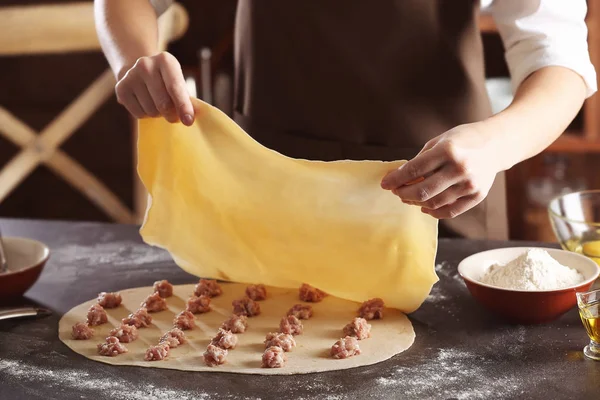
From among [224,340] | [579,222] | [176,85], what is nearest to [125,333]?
[224,340]

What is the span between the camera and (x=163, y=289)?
1354 millimetres

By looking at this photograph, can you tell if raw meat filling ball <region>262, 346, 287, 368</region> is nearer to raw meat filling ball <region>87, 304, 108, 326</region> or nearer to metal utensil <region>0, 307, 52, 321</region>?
raw meat filling ball <region>87, 304, 108, 326</region>

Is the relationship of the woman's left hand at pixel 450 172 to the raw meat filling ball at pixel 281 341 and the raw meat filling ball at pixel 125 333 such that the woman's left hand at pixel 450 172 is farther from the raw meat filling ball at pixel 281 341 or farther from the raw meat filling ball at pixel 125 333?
the raw meat filling ball at pixel 125 333

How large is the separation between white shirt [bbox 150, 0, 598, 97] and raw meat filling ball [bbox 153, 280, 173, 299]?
0.69 meters

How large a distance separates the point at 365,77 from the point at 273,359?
0.66 metres

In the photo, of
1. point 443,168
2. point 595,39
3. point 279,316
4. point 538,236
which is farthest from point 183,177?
point 538,236

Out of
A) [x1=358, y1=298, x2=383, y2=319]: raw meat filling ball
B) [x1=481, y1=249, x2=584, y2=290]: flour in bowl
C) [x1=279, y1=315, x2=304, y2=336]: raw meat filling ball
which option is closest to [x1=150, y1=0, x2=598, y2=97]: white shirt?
[x1=481, y1=249, x2=584, y2=290]: flour in bowl

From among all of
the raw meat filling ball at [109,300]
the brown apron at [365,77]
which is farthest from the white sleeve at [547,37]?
the raw meat filling ball at [109,300]

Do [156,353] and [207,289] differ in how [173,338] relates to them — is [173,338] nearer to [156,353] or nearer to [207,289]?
[156,353]

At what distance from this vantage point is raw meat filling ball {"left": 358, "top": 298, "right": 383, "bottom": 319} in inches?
49.1

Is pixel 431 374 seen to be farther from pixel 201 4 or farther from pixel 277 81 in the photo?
pixel 201 4

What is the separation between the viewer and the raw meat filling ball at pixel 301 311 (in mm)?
1253

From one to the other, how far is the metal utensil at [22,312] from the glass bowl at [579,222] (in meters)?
0.87

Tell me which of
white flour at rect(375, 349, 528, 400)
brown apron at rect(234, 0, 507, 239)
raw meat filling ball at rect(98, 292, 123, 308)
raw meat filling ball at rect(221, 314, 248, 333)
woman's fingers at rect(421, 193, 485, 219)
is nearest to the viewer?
white flour at rect(375, 349, 528, 400)
